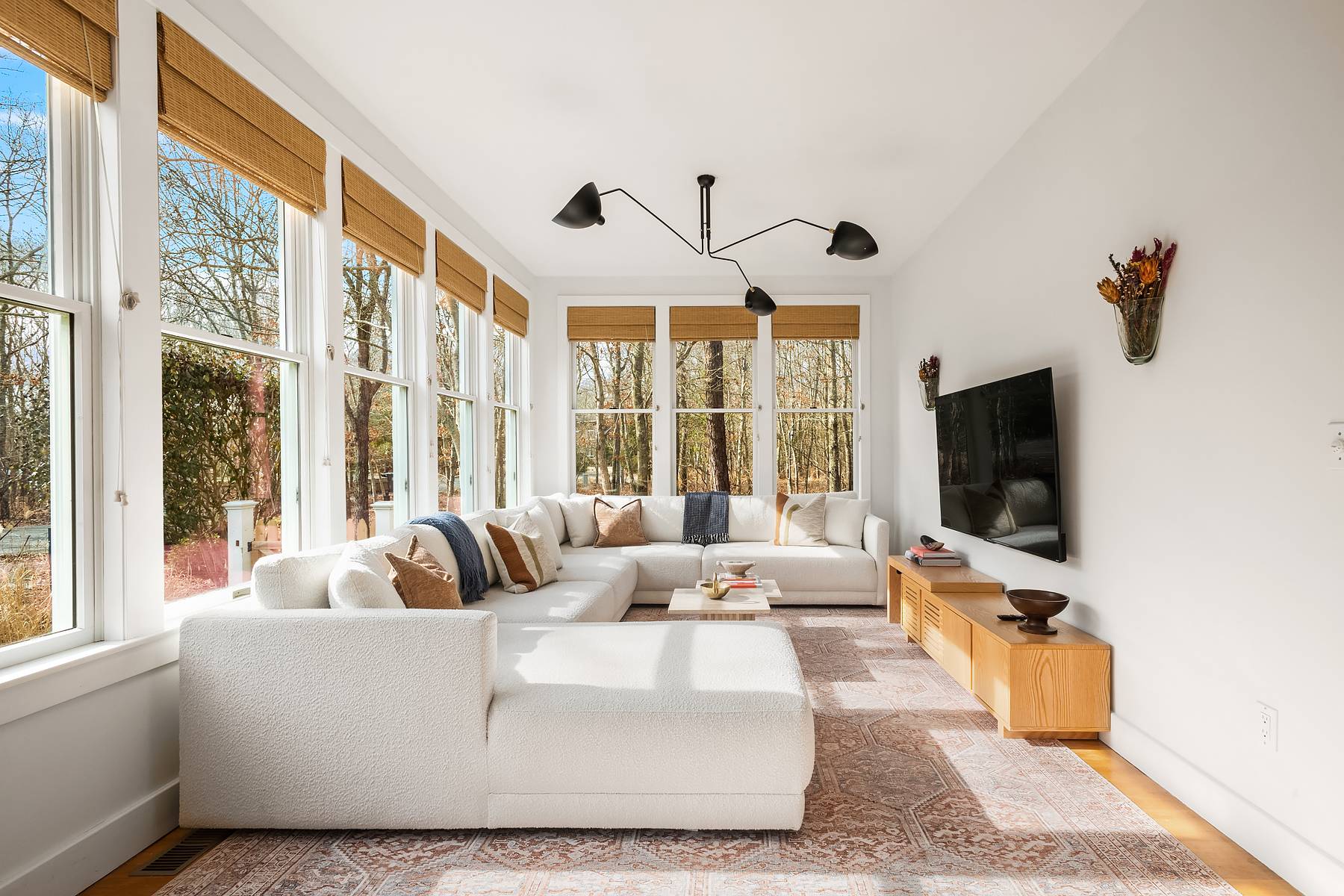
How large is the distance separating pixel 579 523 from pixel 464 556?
2191 millimetres

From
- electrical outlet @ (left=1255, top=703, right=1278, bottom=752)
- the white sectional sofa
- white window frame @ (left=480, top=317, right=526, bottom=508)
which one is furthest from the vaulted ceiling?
electrical outlet @ (left=1255, top=703, right=1278, bottom=752)

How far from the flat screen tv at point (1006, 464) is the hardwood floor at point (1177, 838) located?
0.86m

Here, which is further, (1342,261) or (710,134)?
(710,134)

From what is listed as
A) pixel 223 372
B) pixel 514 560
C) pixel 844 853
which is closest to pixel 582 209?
pixel 223 372

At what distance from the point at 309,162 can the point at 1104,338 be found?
3.19 metres

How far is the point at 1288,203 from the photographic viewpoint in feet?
6.23

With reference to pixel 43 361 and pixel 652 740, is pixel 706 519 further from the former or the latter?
pixel 43 361

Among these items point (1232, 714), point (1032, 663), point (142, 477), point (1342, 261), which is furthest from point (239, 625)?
point (1342, 261)

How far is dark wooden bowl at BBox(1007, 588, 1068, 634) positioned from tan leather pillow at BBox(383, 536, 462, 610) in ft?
7.21

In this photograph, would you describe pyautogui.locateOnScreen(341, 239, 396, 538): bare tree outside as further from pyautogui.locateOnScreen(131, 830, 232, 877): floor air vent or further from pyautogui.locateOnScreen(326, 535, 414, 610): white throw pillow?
pyautogui.locateOnScreen(131, 830, 232, 877): floor air vent

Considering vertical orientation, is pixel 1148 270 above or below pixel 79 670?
above

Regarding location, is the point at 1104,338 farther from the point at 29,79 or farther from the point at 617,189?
the point at 29,79

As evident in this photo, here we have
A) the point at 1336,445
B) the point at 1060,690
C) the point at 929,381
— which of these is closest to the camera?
the point at 1336,445

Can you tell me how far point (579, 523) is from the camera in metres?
5.56
